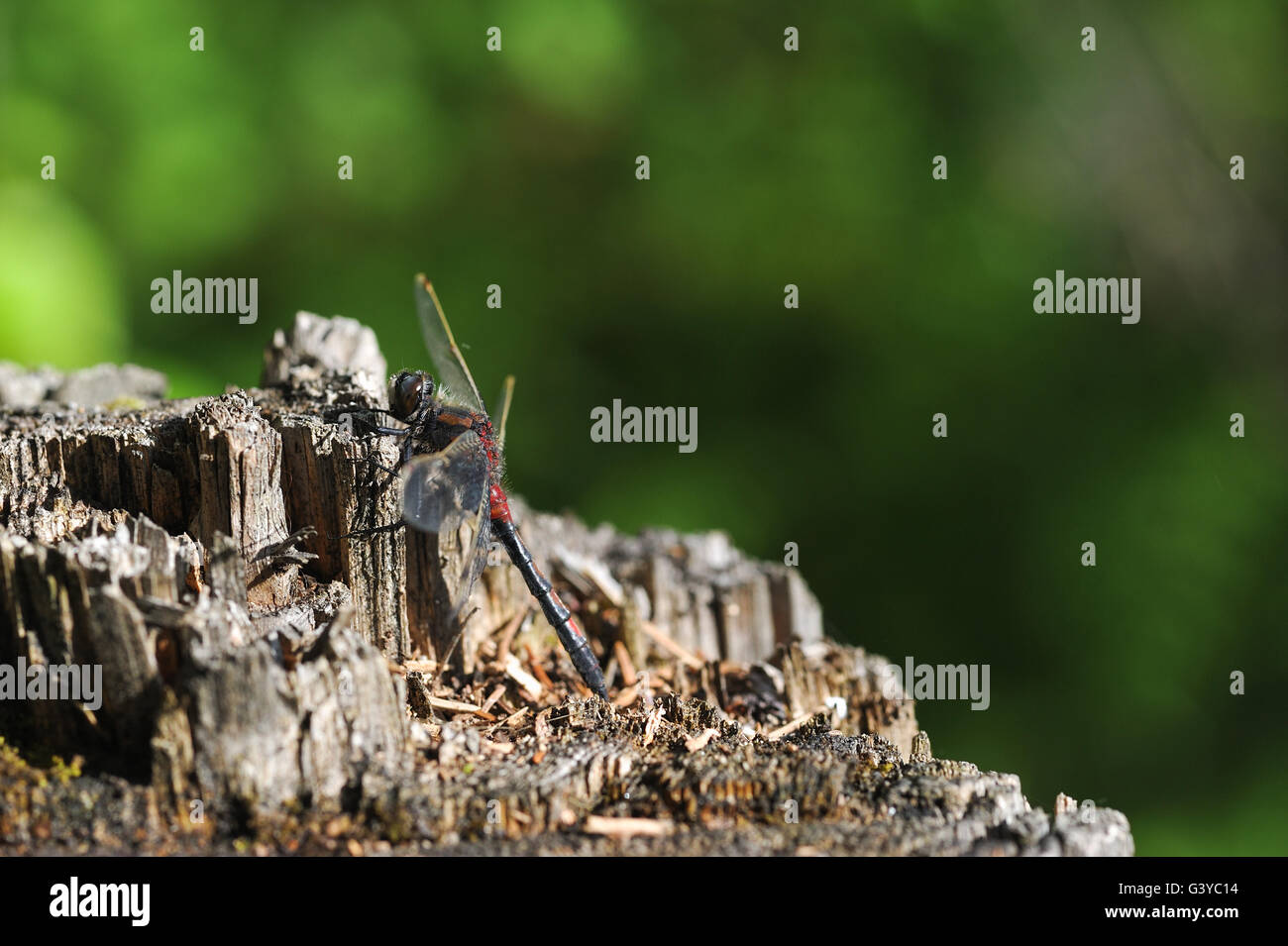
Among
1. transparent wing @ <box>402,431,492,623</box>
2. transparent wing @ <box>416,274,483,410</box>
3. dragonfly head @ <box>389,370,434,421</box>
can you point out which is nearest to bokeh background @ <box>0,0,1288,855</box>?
transparent wing @ <box>416,274,483,410</box>

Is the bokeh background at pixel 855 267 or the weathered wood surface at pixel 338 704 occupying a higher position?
the bokeh background at pixel 855 267

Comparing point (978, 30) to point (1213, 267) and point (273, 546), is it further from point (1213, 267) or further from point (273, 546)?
point (273, 546)

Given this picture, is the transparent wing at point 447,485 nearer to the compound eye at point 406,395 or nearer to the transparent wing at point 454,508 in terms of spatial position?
the transparent wing at point 454,508

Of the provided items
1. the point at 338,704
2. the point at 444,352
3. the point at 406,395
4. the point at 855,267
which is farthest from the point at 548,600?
the point at 855,267

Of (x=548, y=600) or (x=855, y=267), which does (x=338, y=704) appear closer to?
(x=548, y=600)

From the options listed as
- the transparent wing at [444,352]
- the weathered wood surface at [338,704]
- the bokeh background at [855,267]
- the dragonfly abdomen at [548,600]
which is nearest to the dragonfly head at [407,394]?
the weathered wood surface at [338,704]

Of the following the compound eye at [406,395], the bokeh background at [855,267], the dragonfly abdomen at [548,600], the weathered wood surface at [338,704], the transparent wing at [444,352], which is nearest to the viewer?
the weathered wood surface at [338,704]
